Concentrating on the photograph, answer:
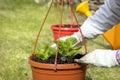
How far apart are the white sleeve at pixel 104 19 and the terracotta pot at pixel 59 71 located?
0.94 ft

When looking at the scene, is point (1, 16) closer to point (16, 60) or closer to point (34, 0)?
point (34, 0)

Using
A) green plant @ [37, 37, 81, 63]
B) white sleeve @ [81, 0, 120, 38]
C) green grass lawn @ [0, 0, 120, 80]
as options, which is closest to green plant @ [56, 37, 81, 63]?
green plant @ [37, 37, 81, 63]

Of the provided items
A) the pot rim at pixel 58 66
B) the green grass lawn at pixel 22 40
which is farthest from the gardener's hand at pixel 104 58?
the green grass lawn at pixel 22 40

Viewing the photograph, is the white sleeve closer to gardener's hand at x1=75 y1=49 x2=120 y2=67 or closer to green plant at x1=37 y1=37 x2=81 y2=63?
green plant at x1=37 y1=37 x2=81 y2=63

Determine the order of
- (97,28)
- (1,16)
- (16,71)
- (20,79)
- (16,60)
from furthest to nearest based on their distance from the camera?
(1,16)
(16,60)
(16,71)
(20,79)
(97,28)

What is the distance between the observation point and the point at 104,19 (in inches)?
97.5

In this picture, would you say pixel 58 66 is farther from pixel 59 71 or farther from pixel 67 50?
pixel 67 50

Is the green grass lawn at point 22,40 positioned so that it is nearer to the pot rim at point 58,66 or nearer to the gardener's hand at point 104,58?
the pot rim at point 58,66

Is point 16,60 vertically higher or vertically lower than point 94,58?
lower

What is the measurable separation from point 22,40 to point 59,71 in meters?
3.13

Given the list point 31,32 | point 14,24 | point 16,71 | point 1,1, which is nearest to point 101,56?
point 16,71

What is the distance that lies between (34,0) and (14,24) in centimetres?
286

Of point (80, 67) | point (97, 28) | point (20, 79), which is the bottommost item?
point (20, 79)

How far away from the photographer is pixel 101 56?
220 cm
